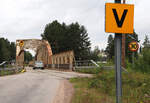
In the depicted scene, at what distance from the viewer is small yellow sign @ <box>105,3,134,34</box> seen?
126 inches

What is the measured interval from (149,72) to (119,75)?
7960 mm

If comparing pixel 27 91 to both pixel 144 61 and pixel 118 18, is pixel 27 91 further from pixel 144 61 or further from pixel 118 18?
pixel 144 61

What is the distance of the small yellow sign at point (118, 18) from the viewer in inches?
126

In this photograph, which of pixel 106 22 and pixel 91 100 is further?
pixel 91 100

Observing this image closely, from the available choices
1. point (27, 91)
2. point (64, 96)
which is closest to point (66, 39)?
point (27, 91)

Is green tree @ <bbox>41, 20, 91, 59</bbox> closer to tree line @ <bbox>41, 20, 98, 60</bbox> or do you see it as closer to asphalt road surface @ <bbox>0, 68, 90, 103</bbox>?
tree line @ <bbox>41, 20, 98, 60</bbox>

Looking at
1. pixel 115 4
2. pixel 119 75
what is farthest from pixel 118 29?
pixel 119 75

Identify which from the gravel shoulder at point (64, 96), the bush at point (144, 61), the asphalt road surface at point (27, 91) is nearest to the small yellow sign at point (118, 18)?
the gravel shoulder at point (64, 96)

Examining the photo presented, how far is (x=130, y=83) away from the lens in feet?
26.7

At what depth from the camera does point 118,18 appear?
322 centimetres

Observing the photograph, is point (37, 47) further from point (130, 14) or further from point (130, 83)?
point (130, 14)

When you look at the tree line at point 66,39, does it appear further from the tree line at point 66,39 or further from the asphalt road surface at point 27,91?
the asphalt road surface at point 27,91

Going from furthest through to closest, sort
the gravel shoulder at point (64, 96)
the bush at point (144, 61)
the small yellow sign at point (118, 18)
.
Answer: the bush at point (144, 61) → the gravel shoulder at point (64, 96) → the small yellow sign at point (118, 18)

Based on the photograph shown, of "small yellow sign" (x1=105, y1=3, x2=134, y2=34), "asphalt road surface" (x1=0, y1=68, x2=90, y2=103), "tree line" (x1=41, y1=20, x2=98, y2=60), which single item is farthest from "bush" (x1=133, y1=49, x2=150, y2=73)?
"tree line" (x1=41, y1=20, x2=98, y2=60)
